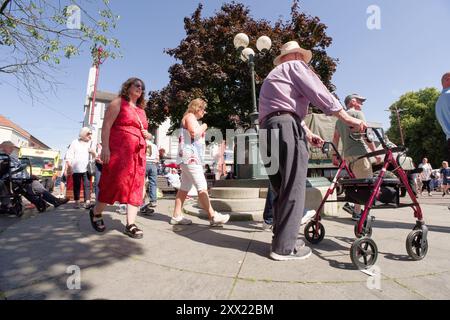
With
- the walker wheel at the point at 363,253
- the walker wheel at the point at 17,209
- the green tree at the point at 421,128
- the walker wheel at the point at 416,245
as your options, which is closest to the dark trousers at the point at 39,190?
the walker wheel at the point at 17,209

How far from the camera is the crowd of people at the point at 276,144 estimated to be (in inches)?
99.2

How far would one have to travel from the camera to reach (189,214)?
17.2 ft

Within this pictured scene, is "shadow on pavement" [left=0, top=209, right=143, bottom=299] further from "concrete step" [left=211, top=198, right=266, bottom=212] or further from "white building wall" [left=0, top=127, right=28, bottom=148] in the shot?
"white building wall" [left=0, top=127, right=28, bottom=148]

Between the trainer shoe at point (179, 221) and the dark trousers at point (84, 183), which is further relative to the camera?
the dark trousers at point (84, 183)

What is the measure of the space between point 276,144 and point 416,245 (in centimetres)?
155

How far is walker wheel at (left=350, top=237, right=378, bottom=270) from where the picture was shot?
225cm

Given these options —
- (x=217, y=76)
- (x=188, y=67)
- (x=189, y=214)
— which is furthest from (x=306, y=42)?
(x=189, y=214)

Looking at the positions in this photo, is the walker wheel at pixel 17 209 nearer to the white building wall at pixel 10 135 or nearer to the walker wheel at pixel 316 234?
the walker wheel at pixel 316 234

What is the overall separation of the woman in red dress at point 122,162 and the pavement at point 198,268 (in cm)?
28

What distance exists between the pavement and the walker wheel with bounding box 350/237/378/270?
7 centimetres

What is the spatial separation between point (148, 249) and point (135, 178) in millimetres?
903

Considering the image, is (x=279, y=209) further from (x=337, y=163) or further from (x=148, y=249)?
(x=337, y=163)

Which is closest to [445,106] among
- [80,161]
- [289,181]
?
[289,181]

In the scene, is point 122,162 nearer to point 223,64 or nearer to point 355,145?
point 355,145
